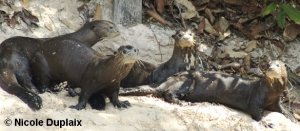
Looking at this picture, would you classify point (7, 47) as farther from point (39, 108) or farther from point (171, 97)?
point (171, 97)

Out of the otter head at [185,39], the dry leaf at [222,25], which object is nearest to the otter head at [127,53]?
the otter head at [185,39]

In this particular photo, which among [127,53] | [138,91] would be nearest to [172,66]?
[138,91]

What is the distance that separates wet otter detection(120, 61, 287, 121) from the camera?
16.4 feet

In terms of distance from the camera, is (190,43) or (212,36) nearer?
(190,43)

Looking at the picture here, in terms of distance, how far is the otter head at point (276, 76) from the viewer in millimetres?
4945

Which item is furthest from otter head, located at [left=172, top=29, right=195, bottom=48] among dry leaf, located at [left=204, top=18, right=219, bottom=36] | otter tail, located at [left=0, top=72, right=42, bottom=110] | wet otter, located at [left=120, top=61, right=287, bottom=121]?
otter tail, located at [left=0, top=72, right=42, bottom=110]

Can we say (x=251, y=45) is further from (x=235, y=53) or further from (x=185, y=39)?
(x=185, y=39)

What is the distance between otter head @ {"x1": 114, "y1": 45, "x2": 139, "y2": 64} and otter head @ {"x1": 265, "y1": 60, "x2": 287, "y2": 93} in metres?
1.23

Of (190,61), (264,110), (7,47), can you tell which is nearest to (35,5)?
(7,47)

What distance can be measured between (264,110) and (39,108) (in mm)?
1781

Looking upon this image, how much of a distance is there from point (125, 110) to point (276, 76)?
120 centimetres

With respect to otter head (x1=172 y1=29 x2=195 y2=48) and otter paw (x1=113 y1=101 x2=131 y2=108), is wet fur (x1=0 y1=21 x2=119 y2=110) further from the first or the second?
otter head (x1=172 y1=29 x2=195 y2=48)

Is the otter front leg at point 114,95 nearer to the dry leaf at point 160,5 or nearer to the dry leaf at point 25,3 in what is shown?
the dry leaf at point 25,3

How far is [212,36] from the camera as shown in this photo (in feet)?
20.2
